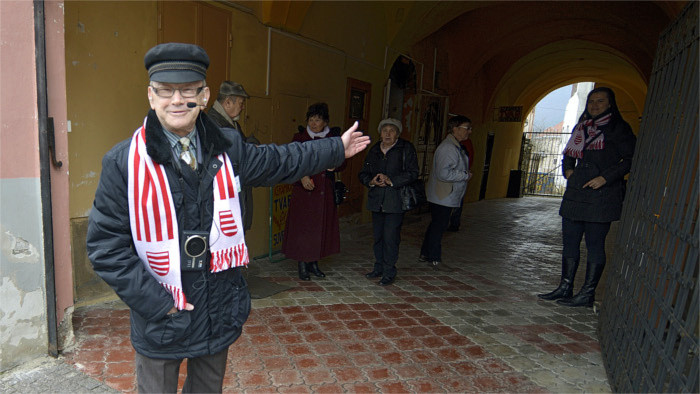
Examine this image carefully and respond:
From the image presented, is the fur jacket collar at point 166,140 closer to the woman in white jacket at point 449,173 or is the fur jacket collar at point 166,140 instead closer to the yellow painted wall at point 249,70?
the yellow painted wall at point 249,70

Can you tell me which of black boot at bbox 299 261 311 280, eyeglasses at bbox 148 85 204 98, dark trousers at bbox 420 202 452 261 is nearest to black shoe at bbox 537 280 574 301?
dark trousers at bbox 420 202 452 261

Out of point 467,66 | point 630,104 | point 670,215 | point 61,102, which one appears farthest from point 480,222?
point 630,104

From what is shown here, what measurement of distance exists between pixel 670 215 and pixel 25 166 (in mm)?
3878

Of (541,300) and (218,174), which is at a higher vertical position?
(218,174)

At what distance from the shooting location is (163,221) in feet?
5.54

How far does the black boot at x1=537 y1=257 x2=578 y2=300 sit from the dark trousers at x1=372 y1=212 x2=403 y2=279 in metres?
1.69

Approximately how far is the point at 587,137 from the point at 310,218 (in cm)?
293

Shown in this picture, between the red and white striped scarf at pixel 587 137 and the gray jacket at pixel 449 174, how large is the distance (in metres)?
1.31

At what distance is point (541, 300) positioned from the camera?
4.91 metres

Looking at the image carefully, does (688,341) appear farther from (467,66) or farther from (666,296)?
(467,66)

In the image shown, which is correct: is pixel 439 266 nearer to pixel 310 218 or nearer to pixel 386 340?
pixel 310 218

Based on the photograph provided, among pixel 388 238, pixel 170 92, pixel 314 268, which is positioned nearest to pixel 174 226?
pixel 170 92

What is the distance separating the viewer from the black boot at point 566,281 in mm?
4668

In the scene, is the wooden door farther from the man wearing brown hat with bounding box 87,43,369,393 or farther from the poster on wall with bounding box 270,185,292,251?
the man wearing brown hat with bounding box 87,43,369,393
